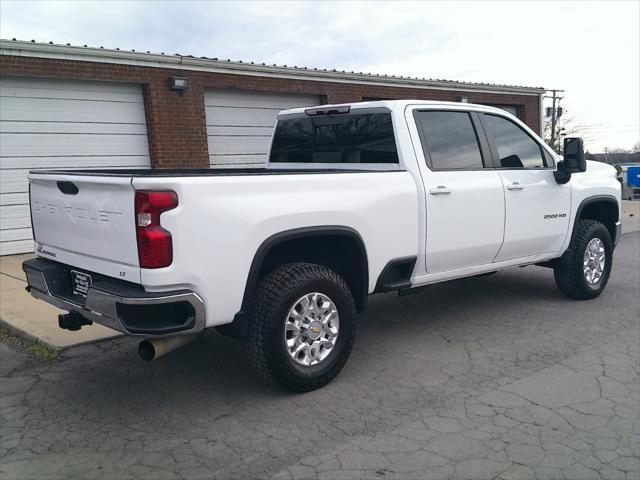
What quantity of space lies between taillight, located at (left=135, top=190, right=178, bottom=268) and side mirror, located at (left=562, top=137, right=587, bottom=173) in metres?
4.11

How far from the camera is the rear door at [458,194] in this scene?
16.3 ft

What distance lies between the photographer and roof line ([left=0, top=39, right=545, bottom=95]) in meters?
9.35

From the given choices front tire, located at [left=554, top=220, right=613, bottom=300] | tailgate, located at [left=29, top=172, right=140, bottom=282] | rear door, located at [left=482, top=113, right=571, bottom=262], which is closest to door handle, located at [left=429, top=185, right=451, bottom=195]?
rear door, located at [left=482, top=113, right=571, bottom=262]

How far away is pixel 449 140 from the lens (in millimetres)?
5270

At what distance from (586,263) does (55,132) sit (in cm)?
805

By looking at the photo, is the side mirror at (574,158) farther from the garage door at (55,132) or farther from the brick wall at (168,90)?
the garage door at (55,132)

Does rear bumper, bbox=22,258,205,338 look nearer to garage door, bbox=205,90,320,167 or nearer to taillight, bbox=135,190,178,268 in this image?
taillight, bbox=135,190,178,268

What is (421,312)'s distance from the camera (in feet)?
20.6

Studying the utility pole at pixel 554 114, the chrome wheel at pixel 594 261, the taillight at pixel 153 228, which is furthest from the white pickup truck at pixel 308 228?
the utility pole at pixel 554 114

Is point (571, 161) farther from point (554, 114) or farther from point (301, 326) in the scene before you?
point (554, 114)

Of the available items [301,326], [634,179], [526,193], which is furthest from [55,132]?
[634,179]

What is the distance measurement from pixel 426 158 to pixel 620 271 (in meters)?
4.74

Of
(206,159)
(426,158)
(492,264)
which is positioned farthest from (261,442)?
(206,159)

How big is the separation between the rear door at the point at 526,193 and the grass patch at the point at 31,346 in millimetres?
3955
